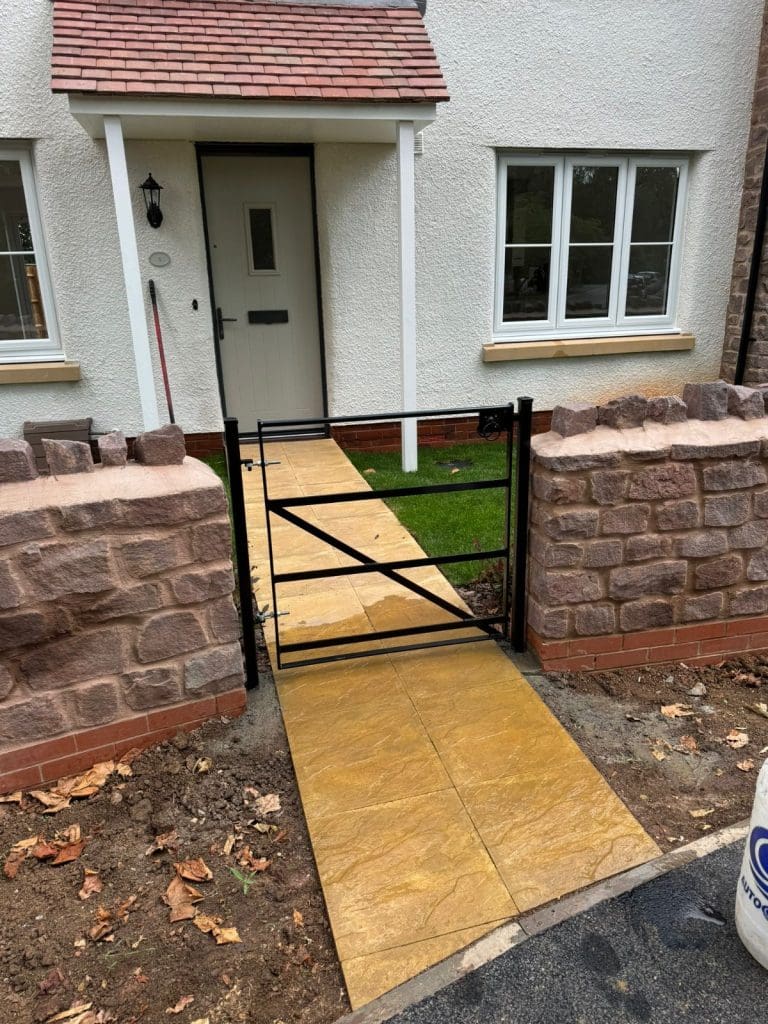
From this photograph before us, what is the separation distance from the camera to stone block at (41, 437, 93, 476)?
2.69 meters

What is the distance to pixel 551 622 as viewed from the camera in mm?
3342

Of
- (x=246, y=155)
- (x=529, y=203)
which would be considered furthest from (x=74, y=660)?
(x=529, y=203)

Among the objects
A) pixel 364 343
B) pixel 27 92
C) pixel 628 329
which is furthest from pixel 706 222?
pixel 27 92

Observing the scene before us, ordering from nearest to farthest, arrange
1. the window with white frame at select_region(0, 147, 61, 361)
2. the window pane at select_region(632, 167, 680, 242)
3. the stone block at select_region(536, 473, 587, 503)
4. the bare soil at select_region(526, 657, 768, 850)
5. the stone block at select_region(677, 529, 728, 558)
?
the bare soil at select_region(526, 657, 768, 850) < the stone block at select_region(536, 473, 587, 503) < the stone block at select_region(677, 529, 728, 558) < the window with white frame at select_region(0, 147, 61, 361) < the window pane at select_region(632, 167, 680, 242)

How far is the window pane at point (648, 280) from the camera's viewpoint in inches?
302

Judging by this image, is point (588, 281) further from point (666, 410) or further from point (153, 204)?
point (666, 410)

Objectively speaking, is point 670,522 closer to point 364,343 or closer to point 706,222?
point 364,343

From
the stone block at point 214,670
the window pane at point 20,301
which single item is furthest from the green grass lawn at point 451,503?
the window pane at point 20,301

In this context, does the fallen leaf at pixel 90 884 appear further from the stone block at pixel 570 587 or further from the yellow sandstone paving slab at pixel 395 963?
the stone block at pixel 570 587

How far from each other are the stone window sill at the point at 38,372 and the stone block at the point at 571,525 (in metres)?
4.94

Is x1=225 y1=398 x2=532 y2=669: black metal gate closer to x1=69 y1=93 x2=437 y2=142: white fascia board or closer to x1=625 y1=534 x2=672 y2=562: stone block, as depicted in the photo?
x1=625 y1=534 x2=672 y2=562: stone block

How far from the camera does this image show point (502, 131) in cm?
677

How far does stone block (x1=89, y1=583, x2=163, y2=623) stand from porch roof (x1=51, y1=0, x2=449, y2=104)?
4.10 meters

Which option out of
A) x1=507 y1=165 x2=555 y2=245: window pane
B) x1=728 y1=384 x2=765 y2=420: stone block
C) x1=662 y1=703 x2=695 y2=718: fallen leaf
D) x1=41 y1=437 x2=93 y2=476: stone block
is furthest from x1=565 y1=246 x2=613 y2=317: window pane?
x1=41 y1=437 x2=93 y2=476: stone block
